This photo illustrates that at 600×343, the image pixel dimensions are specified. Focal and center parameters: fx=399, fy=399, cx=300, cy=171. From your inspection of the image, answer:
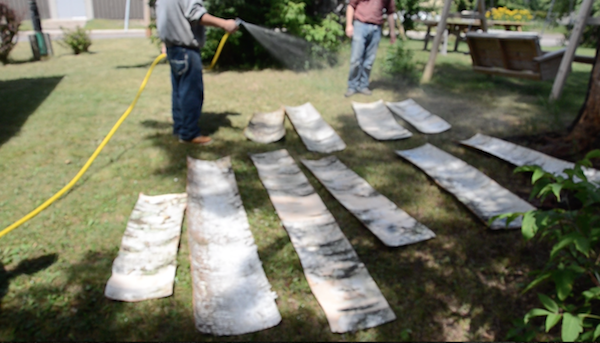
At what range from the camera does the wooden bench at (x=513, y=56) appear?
19.7 feet

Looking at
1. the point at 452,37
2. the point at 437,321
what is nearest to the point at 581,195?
the point at 437,321

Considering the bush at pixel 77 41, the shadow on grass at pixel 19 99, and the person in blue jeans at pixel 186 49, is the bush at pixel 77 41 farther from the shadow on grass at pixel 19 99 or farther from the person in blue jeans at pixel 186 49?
the person in blue jeans at pixel 186 49

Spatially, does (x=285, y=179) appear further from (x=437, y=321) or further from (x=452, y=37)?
(x=452, y=37)

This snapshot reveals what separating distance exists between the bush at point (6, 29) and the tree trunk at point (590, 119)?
10956 millimetres

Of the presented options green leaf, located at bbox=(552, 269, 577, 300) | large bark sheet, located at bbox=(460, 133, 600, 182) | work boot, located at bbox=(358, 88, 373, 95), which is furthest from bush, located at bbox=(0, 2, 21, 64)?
green leaf, located at bbox=(552, 269, 577, 300)

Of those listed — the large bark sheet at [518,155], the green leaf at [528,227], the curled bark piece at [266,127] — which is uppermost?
the green leaf at [528,227]

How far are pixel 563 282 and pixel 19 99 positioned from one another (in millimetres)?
7051

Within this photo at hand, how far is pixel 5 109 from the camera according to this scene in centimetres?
550

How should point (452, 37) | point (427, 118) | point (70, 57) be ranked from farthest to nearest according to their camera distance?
point (452, 37)
point (70, 57)
point (427, 118)

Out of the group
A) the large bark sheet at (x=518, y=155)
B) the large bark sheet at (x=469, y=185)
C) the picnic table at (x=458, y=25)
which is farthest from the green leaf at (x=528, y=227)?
the picnic table at (x=458, y=25)

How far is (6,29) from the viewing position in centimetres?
916

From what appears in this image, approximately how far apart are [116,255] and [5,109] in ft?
14.0

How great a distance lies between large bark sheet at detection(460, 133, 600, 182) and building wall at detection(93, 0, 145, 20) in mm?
22340

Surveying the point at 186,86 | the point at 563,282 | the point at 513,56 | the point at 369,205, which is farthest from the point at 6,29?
the point at 563,282
